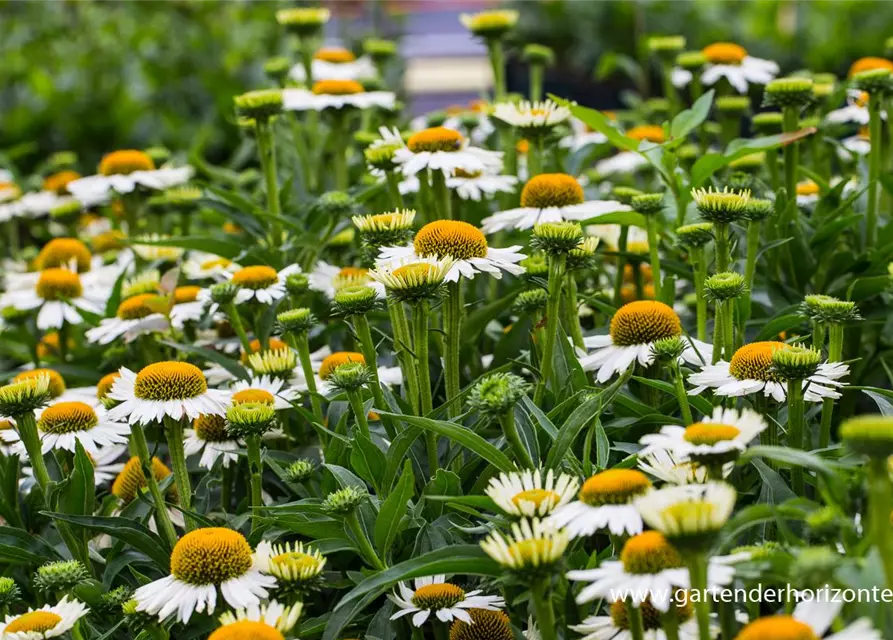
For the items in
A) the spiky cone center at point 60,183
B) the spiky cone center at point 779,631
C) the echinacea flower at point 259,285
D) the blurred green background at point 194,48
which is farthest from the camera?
the blurred green background at point 194,48

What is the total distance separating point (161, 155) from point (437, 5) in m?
10.6

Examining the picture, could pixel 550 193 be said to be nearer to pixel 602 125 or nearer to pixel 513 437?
pixel 602 125

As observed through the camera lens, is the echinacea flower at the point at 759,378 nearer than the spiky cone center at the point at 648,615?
No

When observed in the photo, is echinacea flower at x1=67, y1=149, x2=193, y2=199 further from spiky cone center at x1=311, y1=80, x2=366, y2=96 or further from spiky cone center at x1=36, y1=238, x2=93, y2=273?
spiky cone center at x1=311, y1=80, x2=366, y2=96

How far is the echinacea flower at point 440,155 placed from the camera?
64.6 inches

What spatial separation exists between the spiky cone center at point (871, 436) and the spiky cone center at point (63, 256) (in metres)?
1.70

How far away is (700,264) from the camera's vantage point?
1.44 metres

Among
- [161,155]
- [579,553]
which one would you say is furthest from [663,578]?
[161,155]

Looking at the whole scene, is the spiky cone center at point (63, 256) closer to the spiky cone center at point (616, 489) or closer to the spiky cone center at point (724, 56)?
the spiky cone center at point (724, 56)

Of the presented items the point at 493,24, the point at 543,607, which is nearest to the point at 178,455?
the point at 543,607

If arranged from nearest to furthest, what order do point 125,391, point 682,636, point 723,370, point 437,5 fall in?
point 682,636 → point 723,370 → point 125,391 → point 437,5

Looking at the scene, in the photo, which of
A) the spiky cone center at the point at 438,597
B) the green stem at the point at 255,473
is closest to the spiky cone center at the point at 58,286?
the green stem at the point at 255,473

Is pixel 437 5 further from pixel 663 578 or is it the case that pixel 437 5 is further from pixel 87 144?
pixel 663 578

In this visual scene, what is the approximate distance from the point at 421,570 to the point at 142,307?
896 millimetres
